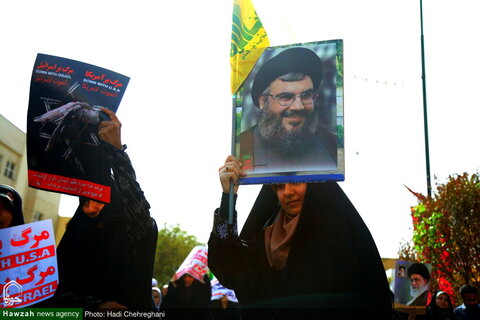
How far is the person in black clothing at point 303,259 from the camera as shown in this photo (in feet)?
11.9

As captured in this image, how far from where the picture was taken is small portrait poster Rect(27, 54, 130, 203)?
458 centimetres

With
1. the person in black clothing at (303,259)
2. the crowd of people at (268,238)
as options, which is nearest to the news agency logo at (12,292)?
the crowd of people at (268,238)

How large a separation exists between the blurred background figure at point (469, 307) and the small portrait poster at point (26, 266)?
18.4 ft

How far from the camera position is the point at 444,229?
13883 millimetres

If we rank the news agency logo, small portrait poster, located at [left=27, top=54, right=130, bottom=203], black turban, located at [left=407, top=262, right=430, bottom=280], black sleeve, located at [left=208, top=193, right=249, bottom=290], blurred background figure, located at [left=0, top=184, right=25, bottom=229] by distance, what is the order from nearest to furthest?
black sleeve, located at [left=208, top=193, right=249, bottom=290] → the news agency logo → small portrait poster, located at [left=27, top=54, right=130, bottom=203] → blurred background figure, located at [left=0, top=184, right=25, bottom=229] → black turban, located at [left=407, top=262, right=430, bottom=280]

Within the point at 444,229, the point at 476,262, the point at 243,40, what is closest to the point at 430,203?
the point at 444,229

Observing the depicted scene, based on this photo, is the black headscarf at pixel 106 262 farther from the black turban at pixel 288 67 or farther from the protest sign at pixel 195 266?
the protest sign at pixel 195 266

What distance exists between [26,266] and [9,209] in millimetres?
542

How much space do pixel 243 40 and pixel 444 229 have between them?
11.2 meters

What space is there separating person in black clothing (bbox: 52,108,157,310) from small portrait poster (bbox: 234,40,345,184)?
1.18 metres

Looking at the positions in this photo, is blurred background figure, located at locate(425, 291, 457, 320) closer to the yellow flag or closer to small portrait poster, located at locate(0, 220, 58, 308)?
the yellow flag

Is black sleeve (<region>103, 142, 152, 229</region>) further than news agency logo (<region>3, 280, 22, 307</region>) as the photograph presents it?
Yes

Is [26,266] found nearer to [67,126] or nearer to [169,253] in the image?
[67,126]

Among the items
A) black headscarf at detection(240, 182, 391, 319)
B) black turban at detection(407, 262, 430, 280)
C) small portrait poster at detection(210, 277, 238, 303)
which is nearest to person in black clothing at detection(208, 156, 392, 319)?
black headscarf at detection(240, 182, 391, 319)
